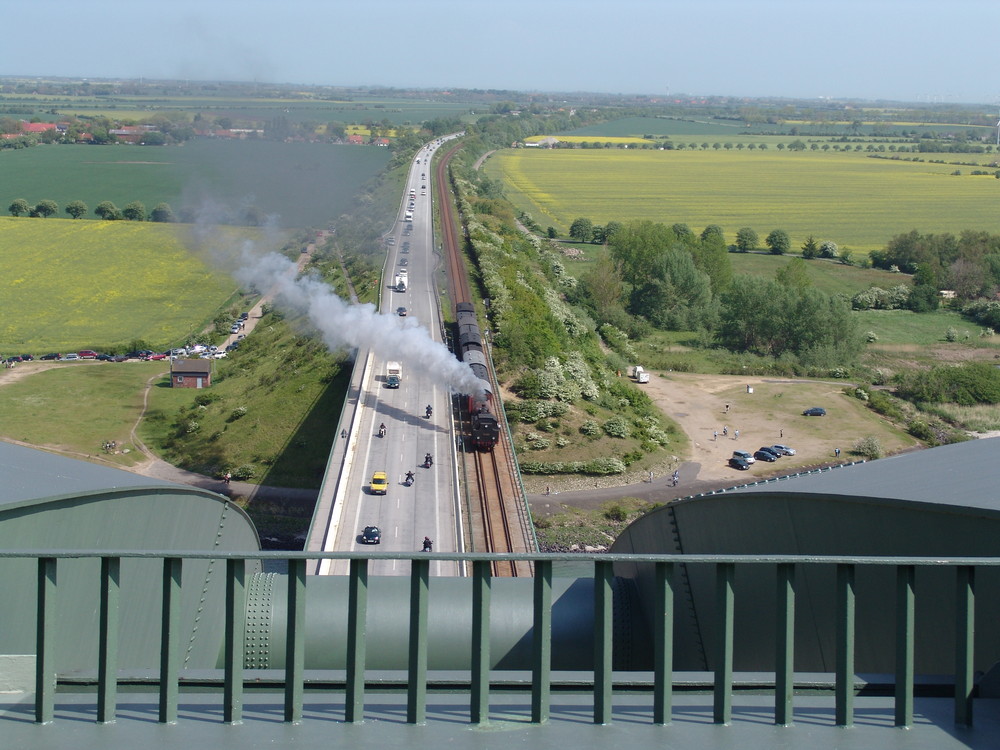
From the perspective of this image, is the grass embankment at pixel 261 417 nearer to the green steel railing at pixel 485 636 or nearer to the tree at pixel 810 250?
the green steel railing at pixel 485 636

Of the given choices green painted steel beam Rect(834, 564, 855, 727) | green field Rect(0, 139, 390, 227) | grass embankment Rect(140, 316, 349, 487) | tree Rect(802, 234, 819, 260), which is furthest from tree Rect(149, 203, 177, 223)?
green painted steel beam Rect(834, 564, 855, 727)

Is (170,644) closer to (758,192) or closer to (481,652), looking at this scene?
(481,652)

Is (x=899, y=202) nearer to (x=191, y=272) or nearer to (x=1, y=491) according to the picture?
(x=191, y=272)

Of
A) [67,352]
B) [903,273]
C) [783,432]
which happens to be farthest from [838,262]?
[67,352]

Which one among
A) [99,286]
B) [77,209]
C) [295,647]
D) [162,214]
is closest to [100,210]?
[77,209]

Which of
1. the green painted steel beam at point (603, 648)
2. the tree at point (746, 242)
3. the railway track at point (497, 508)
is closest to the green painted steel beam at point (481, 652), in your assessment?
the green painted steel beam at point (603, 648)

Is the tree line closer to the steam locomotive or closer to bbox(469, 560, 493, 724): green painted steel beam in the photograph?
the steam locomotive
